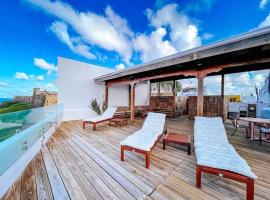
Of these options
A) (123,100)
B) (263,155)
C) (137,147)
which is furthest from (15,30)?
(263,155)

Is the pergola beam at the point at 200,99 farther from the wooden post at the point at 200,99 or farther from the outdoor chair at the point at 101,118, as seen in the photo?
the outdoor chair at the point at 101,118

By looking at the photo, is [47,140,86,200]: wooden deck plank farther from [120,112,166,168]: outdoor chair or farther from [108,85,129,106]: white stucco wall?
[108,85,129,106]: white stucco wall

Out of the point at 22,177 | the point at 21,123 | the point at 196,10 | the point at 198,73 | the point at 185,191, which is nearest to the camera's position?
the point at 185,191

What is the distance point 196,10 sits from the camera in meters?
6.50

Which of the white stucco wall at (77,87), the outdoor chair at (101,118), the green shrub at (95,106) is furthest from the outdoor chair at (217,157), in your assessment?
the white stucco wall at (77,87)

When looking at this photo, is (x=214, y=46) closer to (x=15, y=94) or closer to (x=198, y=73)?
(x=198, y=73)

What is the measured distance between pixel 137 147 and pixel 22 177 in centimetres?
221

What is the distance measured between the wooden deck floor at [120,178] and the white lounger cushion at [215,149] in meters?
0.44

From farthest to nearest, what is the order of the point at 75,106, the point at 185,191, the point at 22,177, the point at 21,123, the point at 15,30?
the point at 15,30 → the point at 75,106 → the point at 21,123 → the point at 22,177 → the point at 185,191

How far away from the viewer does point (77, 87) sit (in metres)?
8.62

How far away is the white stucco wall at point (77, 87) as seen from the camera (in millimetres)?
8000

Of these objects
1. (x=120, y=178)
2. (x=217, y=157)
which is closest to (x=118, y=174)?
(x=120, y=178)

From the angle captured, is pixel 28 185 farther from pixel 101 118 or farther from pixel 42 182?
pixel 101 118

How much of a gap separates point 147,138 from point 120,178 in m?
1.31
